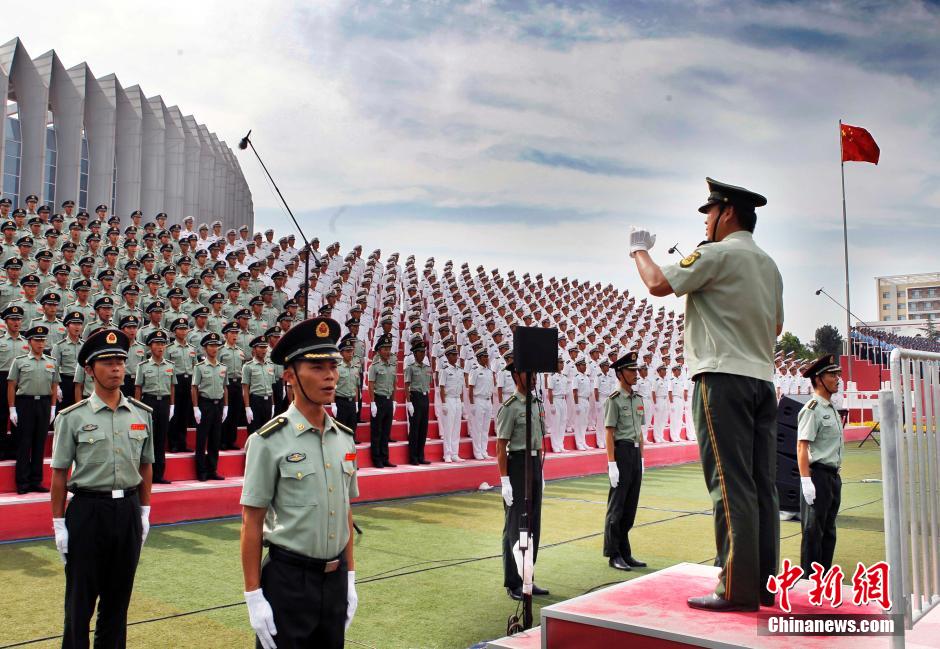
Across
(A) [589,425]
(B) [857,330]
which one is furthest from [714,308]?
(B) [857,330]

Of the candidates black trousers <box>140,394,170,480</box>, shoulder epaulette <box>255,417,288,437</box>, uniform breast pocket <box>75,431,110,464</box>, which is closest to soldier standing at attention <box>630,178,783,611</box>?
shoulder epaulette <box>255,417,288,437</box>

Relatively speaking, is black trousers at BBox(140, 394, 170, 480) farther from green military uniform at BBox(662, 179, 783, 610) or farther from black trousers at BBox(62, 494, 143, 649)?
green military uniform at BBox(662, 179, 783, 610)

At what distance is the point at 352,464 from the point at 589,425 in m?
14.3

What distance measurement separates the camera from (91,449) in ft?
12.7

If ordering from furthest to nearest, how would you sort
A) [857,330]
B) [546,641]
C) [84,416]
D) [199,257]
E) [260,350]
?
[857,330], [199,257], [260,350], [84,416], [546,641]

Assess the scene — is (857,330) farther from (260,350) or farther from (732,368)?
(732,368)

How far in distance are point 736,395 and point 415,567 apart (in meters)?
3.95

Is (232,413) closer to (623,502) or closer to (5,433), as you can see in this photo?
(5,433)

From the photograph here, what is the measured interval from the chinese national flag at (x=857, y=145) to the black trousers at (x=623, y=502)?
16.5 meters

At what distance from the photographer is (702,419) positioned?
3117 millimetres

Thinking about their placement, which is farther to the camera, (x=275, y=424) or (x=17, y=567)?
(x=17, y=567)

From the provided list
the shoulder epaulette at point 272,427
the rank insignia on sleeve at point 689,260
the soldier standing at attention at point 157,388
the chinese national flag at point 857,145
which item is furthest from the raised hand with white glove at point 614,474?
the chinese national flag at point 857,145

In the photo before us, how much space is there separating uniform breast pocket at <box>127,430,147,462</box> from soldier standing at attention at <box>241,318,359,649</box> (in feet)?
5.45

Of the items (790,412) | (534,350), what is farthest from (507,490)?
(790,412)
